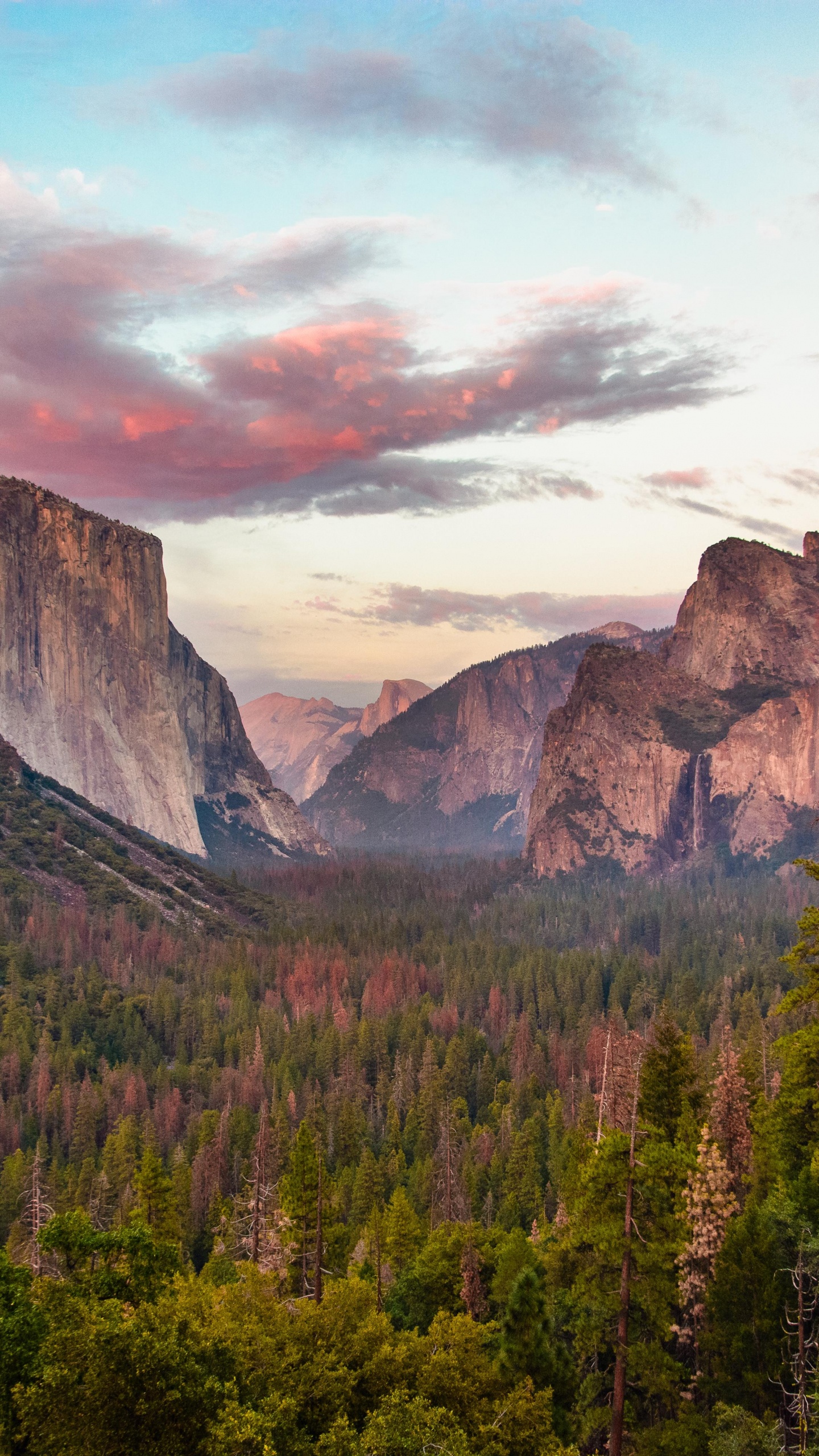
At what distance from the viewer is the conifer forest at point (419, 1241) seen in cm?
2597

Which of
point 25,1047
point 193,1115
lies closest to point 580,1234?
point 193,1115

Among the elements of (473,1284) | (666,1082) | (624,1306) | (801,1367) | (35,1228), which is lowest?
(35,1228)

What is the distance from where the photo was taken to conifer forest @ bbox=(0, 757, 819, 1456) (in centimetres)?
2597

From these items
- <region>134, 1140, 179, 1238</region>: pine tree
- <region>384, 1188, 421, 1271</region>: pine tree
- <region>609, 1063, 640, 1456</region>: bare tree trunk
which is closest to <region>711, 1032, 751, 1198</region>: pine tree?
<region>609, 1063, 640, 1456</region>: bare tree trunk

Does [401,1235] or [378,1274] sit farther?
[401,1235]

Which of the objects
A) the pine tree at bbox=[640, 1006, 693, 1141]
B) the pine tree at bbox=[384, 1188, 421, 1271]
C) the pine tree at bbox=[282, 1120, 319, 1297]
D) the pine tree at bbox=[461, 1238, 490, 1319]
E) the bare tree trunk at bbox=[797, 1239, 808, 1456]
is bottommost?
the pine tree at bbox=[384, 1188, 421, 1271]

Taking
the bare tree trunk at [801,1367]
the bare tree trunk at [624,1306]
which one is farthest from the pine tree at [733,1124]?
the bare tree trunk at [624,1306]

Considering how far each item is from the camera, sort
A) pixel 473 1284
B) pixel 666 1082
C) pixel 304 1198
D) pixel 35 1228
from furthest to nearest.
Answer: pixel 35 1228 → pixel 304 1198 → pixel 473 1284 → pixel 666 1082

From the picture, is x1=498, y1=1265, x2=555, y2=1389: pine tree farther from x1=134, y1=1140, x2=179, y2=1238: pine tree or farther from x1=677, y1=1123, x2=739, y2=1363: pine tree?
x1=134, y1=1140, x2=179, y2=1238: pine tree

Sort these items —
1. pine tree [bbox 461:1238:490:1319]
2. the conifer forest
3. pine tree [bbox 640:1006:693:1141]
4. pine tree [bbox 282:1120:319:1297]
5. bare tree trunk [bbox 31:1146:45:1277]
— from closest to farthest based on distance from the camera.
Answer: the conifer forest
bare tree trunk [bbox 31:1146:45:1277]
pine tree [bbox 640:1006:693:1141]
pine tree [bbox 461:1238:490:1319]
pine tree [bbox 282:1120:319:1297]

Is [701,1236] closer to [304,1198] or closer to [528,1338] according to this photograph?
[528,1338]

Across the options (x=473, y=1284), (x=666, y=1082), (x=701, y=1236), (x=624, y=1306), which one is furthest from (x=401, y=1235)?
(x=624, y=1306)

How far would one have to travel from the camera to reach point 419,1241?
58.3 meters

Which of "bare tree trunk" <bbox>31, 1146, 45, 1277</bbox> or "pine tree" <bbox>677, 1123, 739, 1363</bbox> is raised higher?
"pine tree" <bbox>677, 1123, 739, 1363</bbox>
